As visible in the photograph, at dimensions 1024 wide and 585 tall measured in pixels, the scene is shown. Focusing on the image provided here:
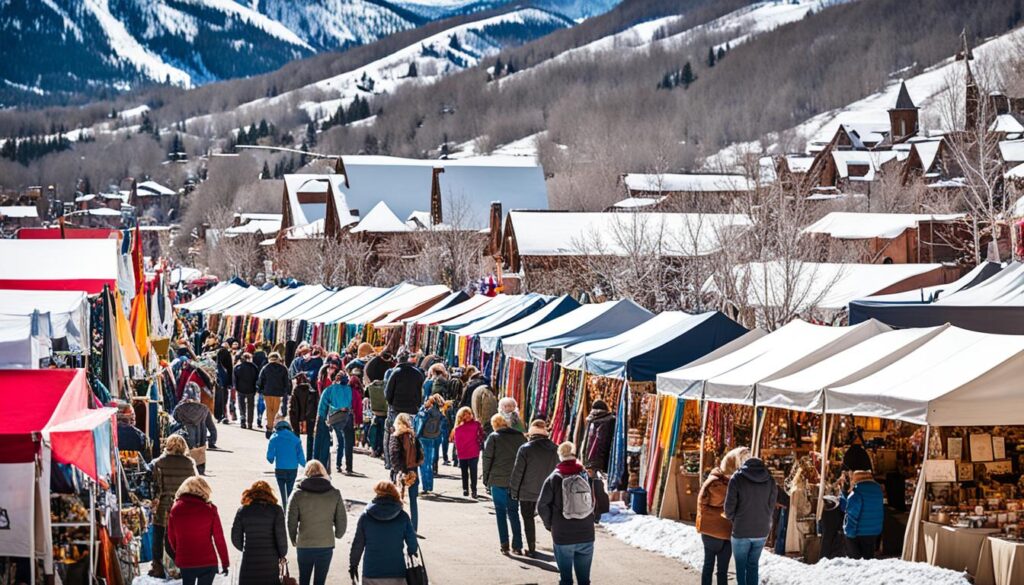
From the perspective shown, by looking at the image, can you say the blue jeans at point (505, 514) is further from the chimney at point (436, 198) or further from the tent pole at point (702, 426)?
the chimney at point (436, 198)

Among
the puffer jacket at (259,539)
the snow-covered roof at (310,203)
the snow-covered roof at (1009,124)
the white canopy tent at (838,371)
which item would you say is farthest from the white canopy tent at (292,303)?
the snow-covered roof at (1009,124)

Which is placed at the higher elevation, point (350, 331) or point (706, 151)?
point (706, 151)

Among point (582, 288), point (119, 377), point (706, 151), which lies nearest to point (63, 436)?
point (119, 377)

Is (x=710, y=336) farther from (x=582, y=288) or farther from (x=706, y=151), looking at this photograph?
(x=706, y=151)

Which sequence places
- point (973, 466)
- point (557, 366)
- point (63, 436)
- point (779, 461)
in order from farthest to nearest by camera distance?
point (557, 366) → point (779, 461) → point (973, 466) → point (63, 436)

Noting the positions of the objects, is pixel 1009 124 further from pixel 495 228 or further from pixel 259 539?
pixel 259 539

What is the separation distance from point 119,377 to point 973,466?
9.52 meters

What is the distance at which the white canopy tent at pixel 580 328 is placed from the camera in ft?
68.8

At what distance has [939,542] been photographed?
454 inches

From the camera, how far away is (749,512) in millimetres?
11023

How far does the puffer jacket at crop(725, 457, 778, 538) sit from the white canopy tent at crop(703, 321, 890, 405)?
10.3ft

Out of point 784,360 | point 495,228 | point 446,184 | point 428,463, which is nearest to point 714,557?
point 784,360

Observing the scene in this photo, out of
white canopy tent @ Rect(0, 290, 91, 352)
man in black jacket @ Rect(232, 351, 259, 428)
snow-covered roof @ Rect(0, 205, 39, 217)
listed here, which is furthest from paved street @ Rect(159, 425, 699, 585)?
snow-covered roof @ Rect(0, 205, 39, 217)

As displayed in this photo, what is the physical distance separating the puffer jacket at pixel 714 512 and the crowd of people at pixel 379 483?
92 cm
